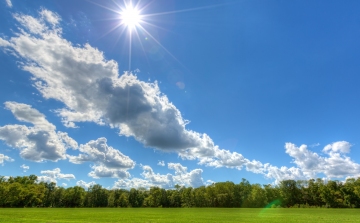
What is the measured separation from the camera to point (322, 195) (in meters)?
119

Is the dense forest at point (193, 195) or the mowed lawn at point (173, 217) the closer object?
the mowed lawn at point (173, 217)

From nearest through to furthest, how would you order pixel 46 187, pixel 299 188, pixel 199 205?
pixel 299 188 < pixel 199 205 < pixel 46 187

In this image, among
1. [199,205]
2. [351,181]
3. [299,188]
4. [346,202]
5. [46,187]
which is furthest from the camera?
[46,187]

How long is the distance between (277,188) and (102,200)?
353 feet

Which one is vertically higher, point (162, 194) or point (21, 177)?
point (21, 177)

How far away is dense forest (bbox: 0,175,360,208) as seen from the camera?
114 m

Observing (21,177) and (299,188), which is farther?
(21,177)

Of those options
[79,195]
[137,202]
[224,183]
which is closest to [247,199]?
[224,183]

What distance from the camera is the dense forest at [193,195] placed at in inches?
4483

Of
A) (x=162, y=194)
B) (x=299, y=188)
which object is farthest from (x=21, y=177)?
(x=299, y=188)

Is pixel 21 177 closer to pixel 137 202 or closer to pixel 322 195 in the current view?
pixel 137 202

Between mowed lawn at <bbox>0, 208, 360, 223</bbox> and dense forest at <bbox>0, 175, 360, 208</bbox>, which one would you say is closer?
mowed lawn at <bbox>0, 208, 360, 223</bbox>

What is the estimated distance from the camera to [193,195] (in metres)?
147

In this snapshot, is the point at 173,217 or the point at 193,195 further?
the point at 193,195
